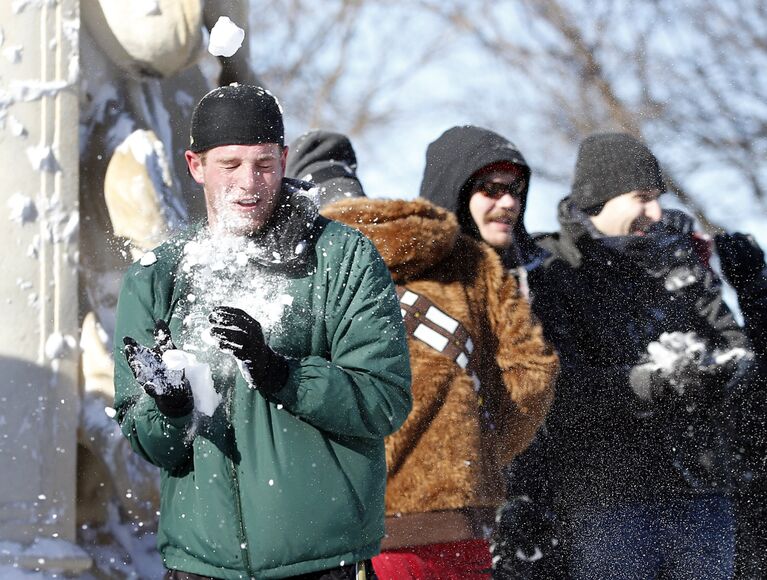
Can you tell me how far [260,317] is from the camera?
2693 millimetres

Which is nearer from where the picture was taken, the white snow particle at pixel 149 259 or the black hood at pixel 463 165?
the white snow particle at pixel 149 259

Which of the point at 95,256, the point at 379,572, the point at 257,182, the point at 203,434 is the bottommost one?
the point at 379,572

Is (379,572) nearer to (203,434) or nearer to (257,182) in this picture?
(203,434)

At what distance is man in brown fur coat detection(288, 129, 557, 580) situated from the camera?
3.54m

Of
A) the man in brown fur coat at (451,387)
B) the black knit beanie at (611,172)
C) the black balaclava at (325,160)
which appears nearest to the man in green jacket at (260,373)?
the man in brown fur coat at (451,387)

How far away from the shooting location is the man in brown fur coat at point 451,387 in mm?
3537

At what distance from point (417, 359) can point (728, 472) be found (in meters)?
1.48

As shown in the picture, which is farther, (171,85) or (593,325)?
(171,85)

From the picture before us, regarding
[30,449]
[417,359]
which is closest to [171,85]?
[30,449]

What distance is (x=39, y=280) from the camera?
4.27 meters

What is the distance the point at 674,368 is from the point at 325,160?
1416mm

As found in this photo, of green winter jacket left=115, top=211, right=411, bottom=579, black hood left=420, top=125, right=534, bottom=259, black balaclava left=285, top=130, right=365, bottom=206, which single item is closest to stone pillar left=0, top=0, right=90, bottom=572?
black balaclava left=285, top=130, right=365, bottom=206

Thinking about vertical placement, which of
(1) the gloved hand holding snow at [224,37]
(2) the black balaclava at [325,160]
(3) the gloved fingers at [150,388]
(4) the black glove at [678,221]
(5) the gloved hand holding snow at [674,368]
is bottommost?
(3) the gloved fingers at [150,388]

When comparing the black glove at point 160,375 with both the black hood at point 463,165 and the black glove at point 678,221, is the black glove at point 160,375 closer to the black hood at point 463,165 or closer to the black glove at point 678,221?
the black hood at point 463,165
